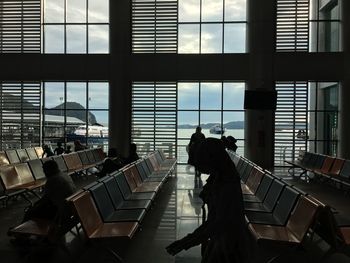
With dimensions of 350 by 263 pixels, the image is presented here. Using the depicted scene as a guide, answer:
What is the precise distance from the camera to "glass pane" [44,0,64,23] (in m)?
19.1

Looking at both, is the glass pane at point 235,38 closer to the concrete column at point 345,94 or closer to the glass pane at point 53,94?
the concrete column at point 345,94

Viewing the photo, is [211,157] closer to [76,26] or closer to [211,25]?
[211,25]

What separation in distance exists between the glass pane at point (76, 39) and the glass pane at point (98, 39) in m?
0.35

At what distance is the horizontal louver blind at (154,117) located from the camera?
18141 mm

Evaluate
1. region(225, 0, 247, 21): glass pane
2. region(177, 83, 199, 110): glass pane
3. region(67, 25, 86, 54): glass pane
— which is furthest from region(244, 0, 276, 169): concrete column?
region(67, 25, 86, 54): glass pane

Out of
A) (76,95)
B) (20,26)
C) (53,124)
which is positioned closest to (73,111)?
(76,95)

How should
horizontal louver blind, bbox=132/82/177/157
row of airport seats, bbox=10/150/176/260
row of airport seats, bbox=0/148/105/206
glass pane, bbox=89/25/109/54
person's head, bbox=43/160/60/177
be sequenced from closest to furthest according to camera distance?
row of airport seats, bbox=10/150/176/260, person's head, bbox=43/160/60/177, row of airport seats, bbox=0/148/105/206, horizontal louver blind, bbox=132/82/177/157, glass pane, bbox=89/25/109/54

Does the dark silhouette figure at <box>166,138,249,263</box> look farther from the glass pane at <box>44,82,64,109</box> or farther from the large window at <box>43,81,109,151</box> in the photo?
the glass pane at <box>44,82,64,109</box>

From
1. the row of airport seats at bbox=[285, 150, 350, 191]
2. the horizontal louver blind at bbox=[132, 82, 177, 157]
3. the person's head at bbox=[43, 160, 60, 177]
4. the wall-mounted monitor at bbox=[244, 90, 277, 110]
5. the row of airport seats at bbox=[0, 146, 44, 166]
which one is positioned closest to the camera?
the person's head at bbox=[43, 160, 60, 177]

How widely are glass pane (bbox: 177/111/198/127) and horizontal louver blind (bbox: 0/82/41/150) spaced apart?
6.40 m

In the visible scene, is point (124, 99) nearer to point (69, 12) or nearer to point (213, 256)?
point (69, 12)

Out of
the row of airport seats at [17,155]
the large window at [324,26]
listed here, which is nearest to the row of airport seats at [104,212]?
the row of airport seats at [17,155]

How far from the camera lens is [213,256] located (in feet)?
7.99

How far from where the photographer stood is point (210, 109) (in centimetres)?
1856
